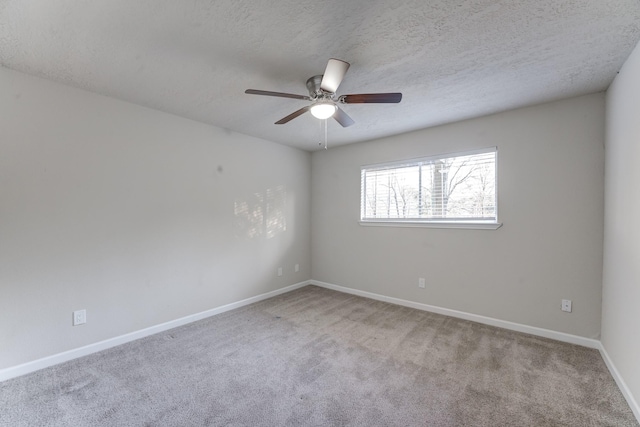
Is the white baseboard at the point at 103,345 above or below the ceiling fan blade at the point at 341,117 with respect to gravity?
below

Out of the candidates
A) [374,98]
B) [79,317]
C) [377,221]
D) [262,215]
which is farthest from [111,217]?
[377,221]

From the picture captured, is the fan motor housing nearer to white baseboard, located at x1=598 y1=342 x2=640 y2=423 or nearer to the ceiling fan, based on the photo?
the ceiling fan

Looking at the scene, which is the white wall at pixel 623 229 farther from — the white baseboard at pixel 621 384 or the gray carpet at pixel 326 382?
the gray carpet at pixel 326 382

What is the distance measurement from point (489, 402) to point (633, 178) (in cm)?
178

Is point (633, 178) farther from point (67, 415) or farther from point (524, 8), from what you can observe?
point (67, 415)

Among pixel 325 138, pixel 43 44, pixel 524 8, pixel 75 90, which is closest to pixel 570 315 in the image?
pixel 524 8

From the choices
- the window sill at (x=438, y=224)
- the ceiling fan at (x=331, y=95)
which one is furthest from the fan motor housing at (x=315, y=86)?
the window sill at (x=438, y=224)

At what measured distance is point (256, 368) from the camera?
225 cm

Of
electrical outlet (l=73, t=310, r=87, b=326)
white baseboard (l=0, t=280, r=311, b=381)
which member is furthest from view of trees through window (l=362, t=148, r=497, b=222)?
electrical outlet (l=73, t=310, r=87, b=326)

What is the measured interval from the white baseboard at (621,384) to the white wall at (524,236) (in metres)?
0.28

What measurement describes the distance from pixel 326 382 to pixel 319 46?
93.8 inches

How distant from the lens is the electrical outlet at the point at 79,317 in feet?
7.95

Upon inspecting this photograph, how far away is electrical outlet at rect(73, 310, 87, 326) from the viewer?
2422 millimetres

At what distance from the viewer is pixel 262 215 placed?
409 centimetres
